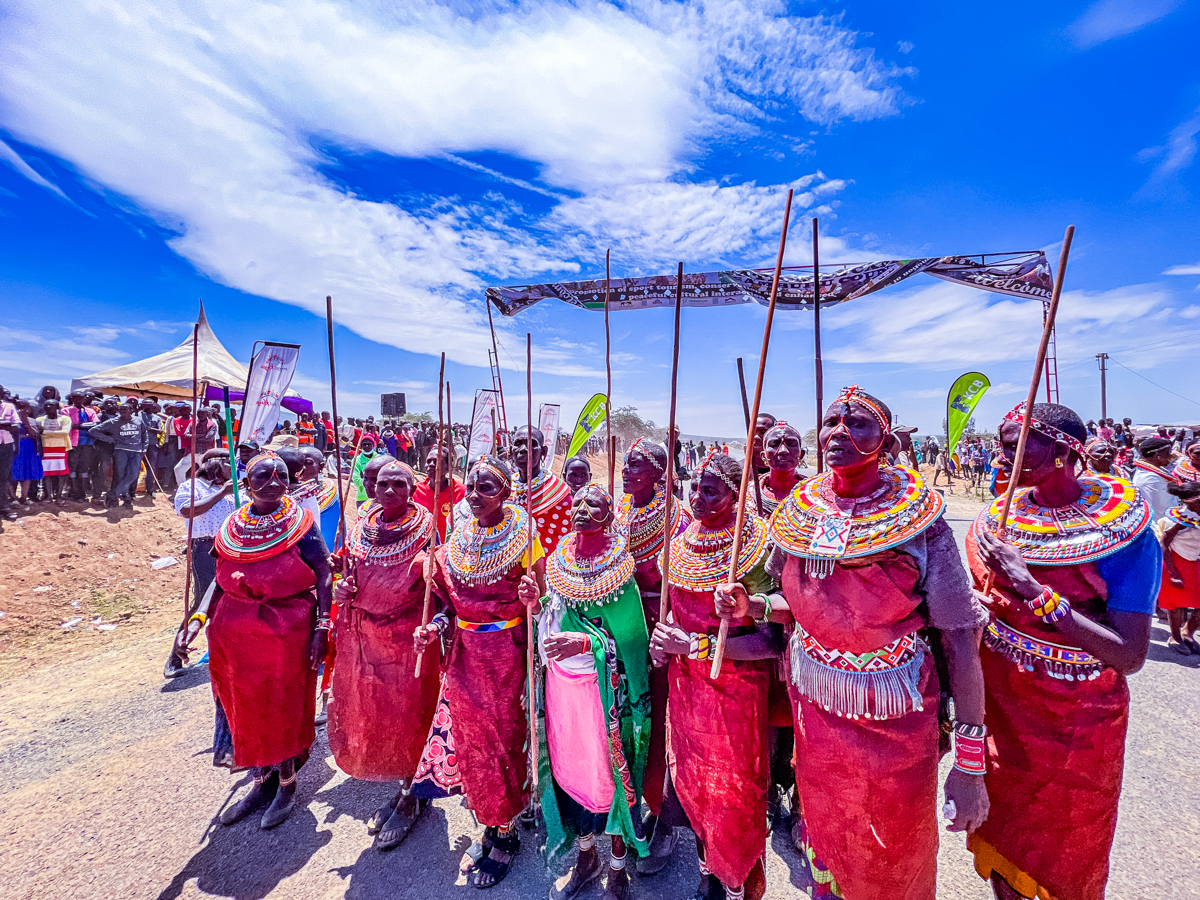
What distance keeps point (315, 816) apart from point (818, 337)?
168 inches

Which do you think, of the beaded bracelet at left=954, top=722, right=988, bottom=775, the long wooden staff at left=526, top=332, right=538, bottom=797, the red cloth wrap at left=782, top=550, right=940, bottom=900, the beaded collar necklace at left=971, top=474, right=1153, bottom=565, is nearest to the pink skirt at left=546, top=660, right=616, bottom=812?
the long wooden staff at left=526, top=332, right=538, bottom=797

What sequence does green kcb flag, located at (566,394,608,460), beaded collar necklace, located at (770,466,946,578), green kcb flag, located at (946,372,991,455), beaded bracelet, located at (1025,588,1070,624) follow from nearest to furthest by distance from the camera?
beaded collar necklace, located at (770,466,946,578), beaded bracelet, located at (1025,588,1070,624), green kcb flag, located at (946,372,991,455), green kcb flag, located at (566,394,608,460)

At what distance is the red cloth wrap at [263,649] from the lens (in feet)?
11.0

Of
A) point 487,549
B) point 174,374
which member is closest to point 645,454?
point 487,549

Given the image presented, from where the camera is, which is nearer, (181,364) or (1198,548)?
(1198,548)

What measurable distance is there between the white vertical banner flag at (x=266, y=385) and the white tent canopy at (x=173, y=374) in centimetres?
595

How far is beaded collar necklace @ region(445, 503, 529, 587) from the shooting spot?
3.07m

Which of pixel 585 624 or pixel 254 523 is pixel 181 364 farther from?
pixel 585 624

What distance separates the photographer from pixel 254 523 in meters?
3.41

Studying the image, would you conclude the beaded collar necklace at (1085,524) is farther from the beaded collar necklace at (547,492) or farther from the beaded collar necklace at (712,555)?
the beaded collar necklace at (547,492)

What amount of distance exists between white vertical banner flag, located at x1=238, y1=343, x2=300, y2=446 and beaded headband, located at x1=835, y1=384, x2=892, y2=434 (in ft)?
18.0

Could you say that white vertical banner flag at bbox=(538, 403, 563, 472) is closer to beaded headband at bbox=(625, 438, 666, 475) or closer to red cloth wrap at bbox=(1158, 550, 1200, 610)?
beaded headband at bbox=(625, 438, 666, 475)

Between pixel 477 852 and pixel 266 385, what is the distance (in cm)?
492

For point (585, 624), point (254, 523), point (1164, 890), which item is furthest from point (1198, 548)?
point (254, 523)
